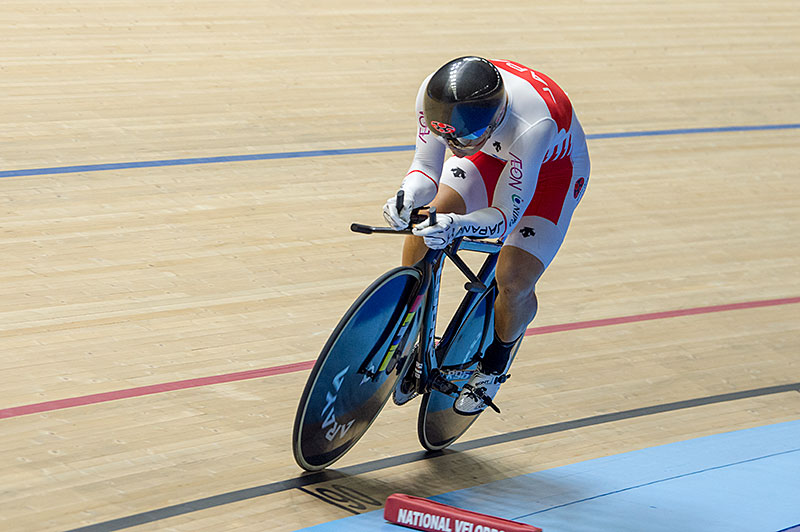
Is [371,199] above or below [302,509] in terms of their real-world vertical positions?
above

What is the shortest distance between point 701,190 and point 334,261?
7.99ft

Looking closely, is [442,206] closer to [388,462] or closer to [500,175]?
[500,175]

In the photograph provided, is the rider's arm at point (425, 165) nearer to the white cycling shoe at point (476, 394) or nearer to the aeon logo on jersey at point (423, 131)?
the aeon logo on jersey at point (423, 131)

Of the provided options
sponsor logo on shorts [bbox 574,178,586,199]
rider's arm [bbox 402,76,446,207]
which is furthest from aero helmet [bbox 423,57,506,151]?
sponsor logo on shorts [bbox 574,178,586,199]

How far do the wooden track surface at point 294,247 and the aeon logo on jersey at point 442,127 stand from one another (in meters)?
0.95

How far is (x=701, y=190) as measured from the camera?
572 cm

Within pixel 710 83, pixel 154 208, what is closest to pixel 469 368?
pixel 154 208

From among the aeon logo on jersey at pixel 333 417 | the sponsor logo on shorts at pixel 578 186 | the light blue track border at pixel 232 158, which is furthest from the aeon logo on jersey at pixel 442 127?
the light blue track border at pixel 232 158

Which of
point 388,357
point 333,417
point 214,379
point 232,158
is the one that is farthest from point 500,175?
point 232,158

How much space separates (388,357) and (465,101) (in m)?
0.69

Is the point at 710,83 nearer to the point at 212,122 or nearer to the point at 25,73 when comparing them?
the point at 212,122

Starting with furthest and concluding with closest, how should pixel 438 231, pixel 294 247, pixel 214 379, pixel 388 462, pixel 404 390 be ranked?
pixel 294 247, pixel 214 379, pixel 388 462, pixel 404 390, pixel 438 231

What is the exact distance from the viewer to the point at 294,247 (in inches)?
172

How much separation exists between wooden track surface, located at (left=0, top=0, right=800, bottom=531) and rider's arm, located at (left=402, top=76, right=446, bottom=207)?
2.58 ft
